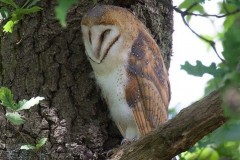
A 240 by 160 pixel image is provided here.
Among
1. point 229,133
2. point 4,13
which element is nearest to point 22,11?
point 4,13

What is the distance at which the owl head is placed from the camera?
1976 millimetres

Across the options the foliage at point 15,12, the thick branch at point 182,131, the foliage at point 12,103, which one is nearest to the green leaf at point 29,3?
the foliage at point 15,12

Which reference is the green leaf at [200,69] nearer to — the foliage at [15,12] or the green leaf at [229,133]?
the green leaf at [229,133]

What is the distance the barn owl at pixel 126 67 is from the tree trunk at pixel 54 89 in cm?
14

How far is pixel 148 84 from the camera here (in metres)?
2.00

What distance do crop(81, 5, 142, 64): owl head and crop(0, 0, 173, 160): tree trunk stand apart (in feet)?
0.64

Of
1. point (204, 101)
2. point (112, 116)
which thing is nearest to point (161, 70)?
point (112, 116)

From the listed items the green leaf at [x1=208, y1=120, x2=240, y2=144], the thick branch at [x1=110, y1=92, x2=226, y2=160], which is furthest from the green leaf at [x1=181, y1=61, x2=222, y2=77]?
the thick branch at [x1=110, y1=92, x2=226, y2=160]

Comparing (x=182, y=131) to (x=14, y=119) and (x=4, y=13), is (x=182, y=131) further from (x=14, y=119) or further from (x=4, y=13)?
(x=4, y=13)

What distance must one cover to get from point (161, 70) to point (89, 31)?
332 millimetres

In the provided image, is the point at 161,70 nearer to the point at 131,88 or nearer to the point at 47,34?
the point at 131,88

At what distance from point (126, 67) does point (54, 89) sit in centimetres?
35

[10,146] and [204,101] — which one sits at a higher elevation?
[10,146]

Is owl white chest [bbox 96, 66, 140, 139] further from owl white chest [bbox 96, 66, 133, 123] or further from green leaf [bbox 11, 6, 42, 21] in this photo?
green leaf [bbox 11, 6, 42, 21]
